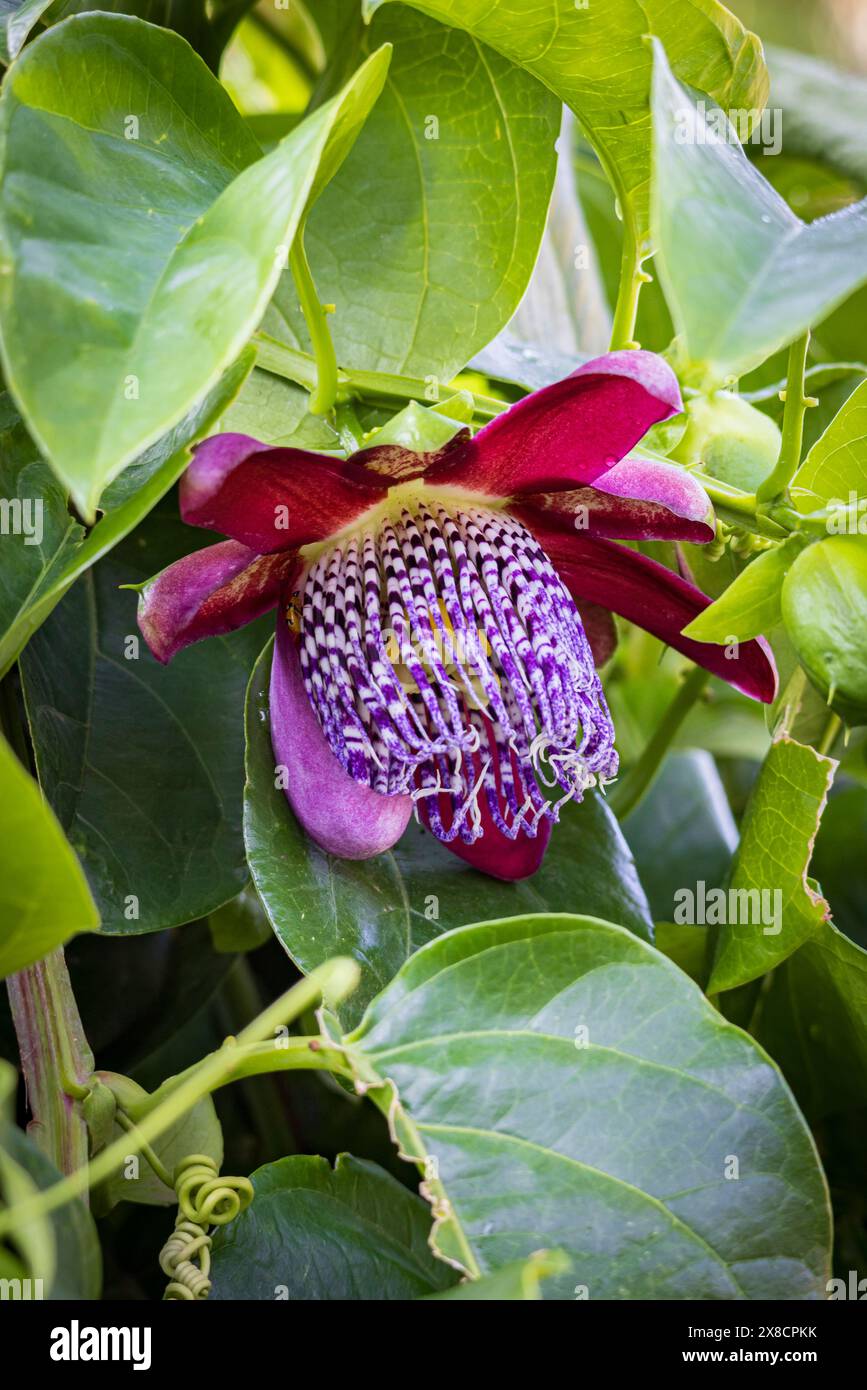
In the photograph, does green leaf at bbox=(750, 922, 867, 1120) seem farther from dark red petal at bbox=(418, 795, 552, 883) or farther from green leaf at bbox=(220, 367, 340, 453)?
green leaf at bbox=(220, 367, 340, 453)

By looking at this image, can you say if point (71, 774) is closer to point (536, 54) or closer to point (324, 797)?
point (324, 797)

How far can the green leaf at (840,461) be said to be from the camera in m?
0.61

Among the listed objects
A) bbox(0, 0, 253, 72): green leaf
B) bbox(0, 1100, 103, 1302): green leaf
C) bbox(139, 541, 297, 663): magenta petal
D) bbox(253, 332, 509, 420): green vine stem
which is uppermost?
bbox(0, 0, 253, 72): green leaf

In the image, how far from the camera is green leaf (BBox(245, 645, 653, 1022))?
61cm

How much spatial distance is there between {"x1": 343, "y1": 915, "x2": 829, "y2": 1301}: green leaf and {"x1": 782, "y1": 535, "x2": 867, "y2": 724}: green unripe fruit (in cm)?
14

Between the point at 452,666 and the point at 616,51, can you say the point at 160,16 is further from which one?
the point at 452,666

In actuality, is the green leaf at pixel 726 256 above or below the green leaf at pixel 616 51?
below

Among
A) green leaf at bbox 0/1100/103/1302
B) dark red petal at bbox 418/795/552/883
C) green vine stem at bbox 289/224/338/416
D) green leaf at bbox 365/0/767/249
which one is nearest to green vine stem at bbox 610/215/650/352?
green leaf at bbox 365/0/767/249

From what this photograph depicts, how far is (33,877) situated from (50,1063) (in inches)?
6.6

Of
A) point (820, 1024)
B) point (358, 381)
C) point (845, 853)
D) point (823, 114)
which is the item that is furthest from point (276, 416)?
point (823, 114)

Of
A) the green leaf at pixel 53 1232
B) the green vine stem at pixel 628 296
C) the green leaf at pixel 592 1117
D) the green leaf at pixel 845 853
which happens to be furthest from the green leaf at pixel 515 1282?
the green leaf at pixel 845 853

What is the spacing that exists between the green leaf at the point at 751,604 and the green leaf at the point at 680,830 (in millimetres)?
382

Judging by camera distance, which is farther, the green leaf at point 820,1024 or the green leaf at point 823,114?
the green leaf at point 823,114

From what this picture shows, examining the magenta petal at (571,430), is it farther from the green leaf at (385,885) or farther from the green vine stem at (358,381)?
the green leaf at (385,885)
